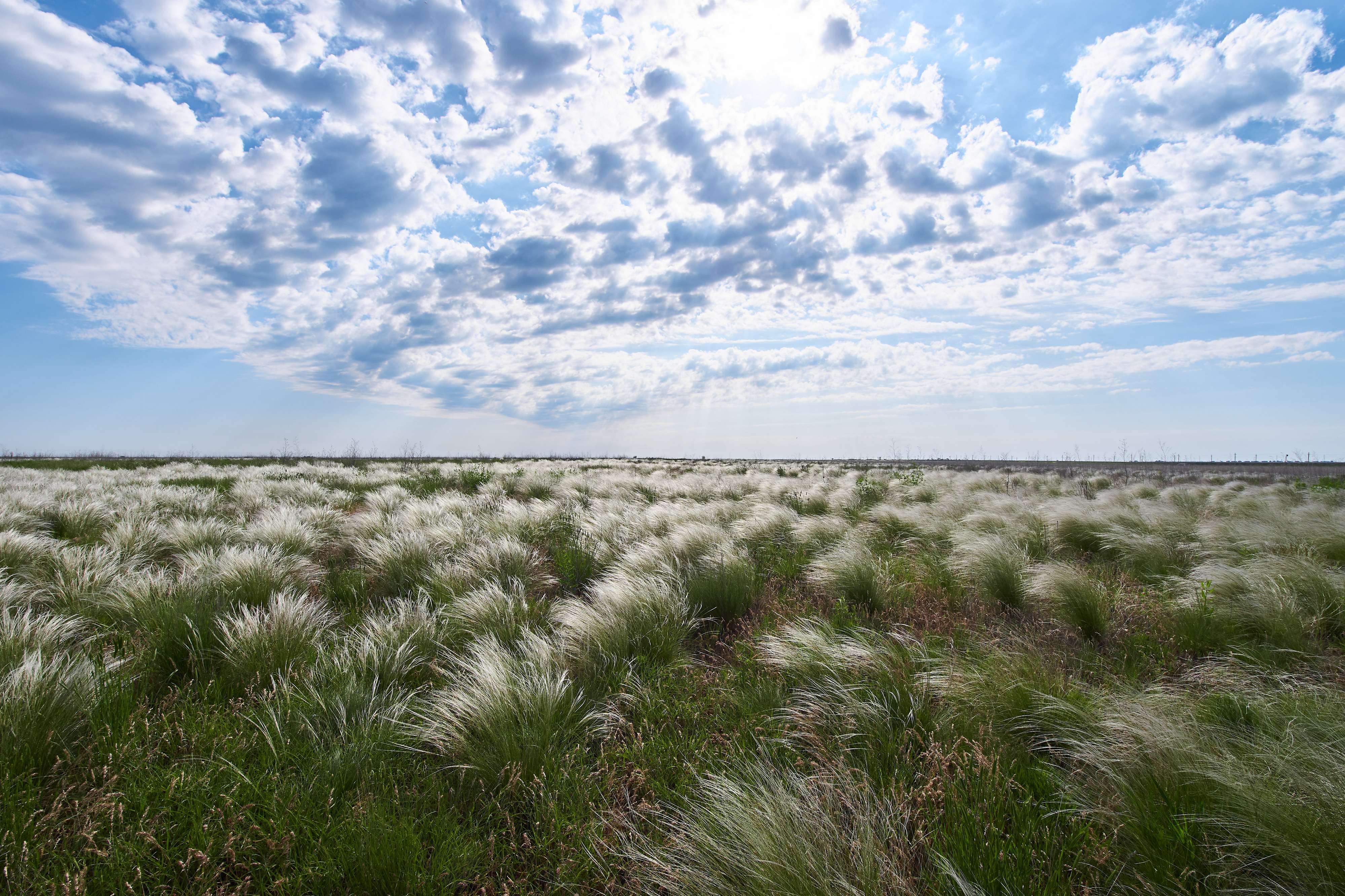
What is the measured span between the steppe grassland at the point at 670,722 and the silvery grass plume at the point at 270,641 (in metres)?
0.02

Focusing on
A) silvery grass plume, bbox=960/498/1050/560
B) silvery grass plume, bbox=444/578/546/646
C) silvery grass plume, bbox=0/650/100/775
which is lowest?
silvery grass plume, bbox=444/578/546/646

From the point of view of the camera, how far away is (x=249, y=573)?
13.6 feet

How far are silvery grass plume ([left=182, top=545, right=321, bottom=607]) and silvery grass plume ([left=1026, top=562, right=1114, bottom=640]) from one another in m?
5.57

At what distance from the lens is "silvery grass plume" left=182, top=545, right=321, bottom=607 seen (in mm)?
3969

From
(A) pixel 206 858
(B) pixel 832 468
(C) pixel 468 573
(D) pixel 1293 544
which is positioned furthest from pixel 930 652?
(B) pixel 832 468

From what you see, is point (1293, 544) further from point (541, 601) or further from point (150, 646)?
point (150, 646)

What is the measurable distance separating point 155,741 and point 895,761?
2.91 m

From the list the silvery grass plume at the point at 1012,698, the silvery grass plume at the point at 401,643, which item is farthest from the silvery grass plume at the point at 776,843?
the silvery grass plume at the point at 401,643

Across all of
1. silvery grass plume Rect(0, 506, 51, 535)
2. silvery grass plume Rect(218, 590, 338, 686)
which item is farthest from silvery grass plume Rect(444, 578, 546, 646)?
silvery grass plume Rect(0, 506, 51, 535)

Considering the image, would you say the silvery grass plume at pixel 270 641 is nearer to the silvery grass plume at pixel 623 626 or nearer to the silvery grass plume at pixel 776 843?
the silvery grass plume at pixel 623 626

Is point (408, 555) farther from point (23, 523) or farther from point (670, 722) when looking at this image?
point (23, 523)

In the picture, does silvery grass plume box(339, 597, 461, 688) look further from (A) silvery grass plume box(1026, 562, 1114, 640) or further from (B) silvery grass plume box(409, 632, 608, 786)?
(A) silvery grass plume box(1026, 562, 1114, 640)

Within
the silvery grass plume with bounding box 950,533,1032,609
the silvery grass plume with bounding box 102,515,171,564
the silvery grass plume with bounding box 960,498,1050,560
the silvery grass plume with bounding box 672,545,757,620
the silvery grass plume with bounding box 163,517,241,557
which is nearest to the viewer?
the silvery grass plume with bounding box 672,545,757,620

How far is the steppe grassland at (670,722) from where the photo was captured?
5.18 ft
